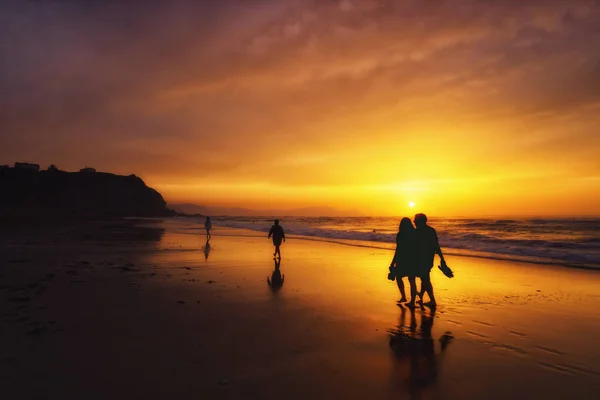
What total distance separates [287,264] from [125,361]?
12.0 metres

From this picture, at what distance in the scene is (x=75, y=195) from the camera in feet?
390

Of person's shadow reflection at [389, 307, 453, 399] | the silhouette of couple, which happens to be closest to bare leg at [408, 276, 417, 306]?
the silhouette of couple

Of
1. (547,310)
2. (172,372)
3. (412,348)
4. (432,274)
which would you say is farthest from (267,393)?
(432,274)

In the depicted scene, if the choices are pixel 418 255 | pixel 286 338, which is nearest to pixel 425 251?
pixel 418 255

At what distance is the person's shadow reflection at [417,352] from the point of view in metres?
4.98

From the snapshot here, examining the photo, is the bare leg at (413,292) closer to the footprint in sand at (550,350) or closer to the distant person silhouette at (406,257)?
the distant person silhouette at (406,257)

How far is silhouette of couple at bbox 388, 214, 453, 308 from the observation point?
31.2 feet

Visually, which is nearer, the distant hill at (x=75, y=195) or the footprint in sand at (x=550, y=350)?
the footprint in sand at (x=550, y=350)

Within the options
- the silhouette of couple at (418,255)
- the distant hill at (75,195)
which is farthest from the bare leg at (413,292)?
the distant hill at (75,195)

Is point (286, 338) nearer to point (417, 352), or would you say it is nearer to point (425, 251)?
point (417, 352)

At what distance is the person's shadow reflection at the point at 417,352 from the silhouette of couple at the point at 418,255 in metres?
1.27

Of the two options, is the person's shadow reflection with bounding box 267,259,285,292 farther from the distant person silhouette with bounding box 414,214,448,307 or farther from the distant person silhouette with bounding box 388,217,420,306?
the distant person silhouette with bounding box 414,214,448,307

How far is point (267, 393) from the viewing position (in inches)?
178

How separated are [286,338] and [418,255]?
4.61 m
